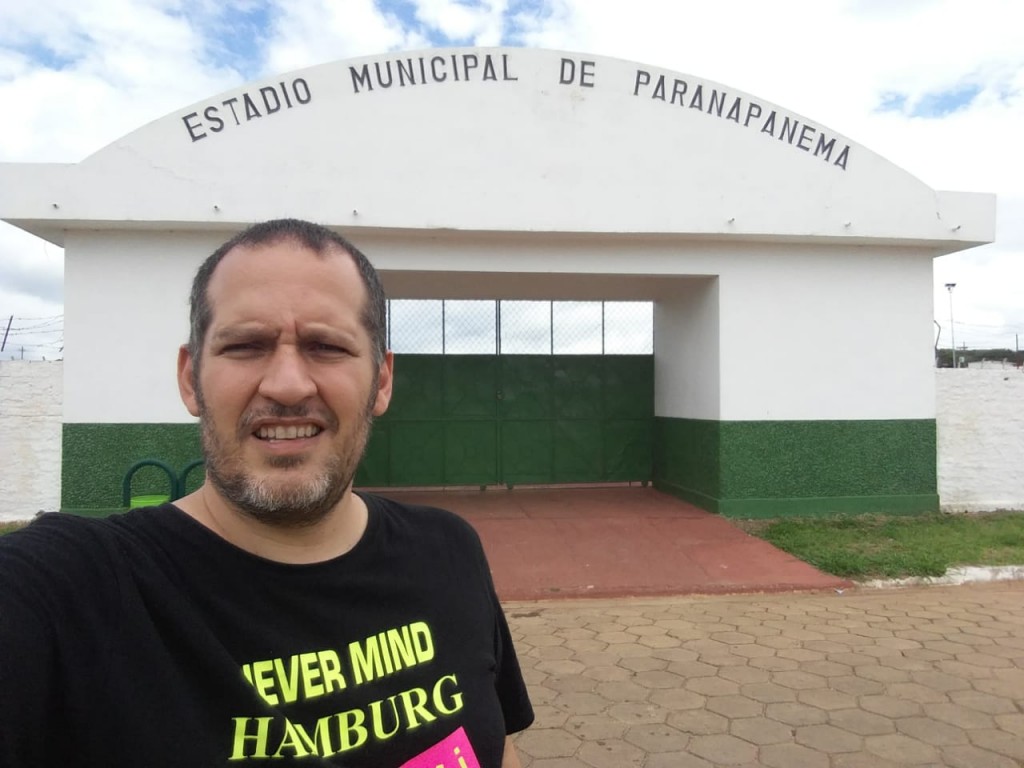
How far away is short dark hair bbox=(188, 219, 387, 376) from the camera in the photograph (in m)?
1.36

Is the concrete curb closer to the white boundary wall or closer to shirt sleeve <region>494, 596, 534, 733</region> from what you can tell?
the white boundary wall

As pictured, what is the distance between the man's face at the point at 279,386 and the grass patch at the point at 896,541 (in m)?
5.86

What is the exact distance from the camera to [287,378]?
4.16 feet

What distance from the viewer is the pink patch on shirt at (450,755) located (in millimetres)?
1306

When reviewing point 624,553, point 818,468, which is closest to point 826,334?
point 818,468

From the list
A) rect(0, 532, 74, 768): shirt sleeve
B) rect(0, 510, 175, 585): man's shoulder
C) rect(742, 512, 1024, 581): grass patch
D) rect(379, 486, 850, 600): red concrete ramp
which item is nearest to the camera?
rect(0, 532, 74, 768): shirt sleeve

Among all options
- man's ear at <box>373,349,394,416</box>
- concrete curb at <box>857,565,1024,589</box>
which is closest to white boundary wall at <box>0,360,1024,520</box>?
concrete curb at <box>857,565,1024,589</box>

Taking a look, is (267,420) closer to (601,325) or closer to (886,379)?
(886,379)

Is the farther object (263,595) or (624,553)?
(624,553)

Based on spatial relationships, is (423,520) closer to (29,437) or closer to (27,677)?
(27,677)

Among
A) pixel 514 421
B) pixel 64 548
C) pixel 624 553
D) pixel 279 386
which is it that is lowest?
pixel 624 553

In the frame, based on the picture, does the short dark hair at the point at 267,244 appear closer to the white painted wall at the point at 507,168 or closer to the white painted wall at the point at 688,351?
the white painted wall at the point at 507,168

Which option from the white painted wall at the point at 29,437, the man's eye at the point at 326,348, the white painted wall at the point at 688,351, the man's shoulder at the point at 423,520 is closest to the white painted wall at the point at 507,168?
the white painted wall at the point at 688,351

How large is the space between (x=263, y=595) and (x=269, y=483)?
191mm
